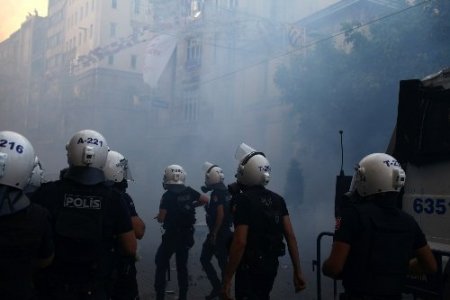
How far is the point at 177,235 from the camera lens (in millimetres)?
5504

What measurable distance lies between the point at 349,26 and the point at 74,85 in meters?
28.6

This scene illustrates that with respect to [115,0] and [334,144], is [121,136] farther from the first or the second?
[334,144]

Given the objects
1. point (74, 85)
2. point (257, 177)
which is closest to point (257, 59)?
point (257, 177)

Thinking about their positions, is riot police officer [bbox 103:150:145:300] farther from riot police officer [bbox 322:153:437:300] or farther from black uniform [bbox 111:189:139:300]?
riot police officer [bbox 322:153:437:300]

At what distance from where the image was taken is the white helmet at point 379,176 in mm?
2445

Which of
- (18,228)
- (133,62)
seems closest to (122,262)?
(18,228)

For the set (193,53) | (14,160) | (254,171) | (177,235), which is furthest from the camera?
(193,53)

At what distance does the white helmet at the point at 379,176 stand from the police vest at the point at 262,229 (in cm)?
90

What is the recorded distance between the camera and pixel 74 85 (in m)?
37.1

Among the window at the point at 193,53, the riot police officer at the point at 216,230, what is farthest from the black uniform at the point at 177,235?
the window at the point at 193,53

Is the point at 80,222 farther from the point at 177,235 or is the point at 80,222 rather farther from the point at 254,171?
the point at 177,235

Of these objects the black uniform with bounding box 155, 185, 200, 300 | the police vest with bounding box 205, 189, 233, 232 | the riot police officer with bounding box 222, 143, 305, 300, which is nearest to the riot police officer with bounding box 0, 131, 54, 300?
the riot police officer with bounding box 222, 143, 305, 300

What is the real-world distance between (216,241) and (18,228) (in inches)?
157

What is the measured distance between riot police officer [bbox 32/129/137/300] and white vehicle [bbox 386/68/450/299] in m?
2.18
